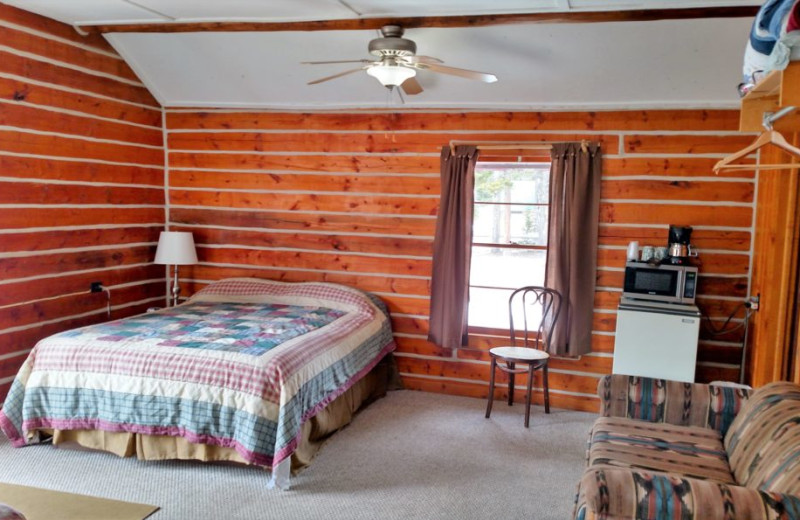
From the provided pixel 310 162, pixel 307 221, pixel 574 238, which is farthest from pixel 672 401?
pixel 310 162

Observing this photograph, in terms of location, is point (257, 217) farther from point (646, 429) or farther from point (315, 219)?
point (646, 429)

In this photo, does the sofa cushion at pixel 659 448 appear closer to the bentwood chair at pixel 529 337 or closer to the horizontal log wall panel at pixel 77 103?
the bentwood chair at pixel 529 337

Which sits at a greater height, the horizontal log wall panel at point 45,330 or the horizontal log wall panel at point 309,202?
the horizontal log wall panel at point 309,202

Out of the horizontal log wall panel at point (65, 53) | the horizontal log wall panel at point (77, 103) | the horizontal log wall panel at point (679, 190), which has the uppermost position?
the horizontal log wall panel at point (65, 53)

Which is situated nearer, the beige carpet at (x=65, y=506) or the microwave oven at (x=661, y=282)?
the beige carpet at (x=65, y=506)

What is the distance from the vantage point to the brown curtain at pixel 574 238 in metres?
4.44

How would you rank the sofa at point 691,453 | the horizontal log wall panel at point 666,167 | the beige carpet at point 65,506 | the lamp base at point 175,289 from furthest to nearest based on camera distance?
the lamp base at point 175,289 → the horizontal log wall panel at point 666,167 → the beige carpet at point 65,506 → the sofa at point 691,453

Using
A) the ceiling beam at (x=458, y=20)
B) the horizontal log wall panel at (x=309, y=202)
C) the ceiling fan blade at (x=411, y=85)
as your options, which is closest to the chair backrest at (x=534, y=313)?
the horizontal log wall panel at (x=309, y=202)

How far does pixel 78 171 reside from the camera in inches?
176

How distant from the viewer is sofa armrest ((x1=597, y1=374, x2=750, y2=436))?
9.66ft

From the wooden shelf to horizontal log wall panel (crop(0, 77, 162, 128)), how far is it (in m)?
4.04

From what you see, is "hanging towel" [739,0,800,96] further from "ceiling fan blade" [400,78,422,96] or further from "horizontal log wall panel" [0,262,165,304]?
"horizontal log wall panel" [0,262,165,304]

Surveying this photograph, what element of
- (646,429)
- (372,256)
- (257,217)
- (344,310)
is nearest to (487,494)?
(646,429)

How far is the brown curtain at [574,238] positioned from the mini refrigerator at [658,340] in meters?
0.50
